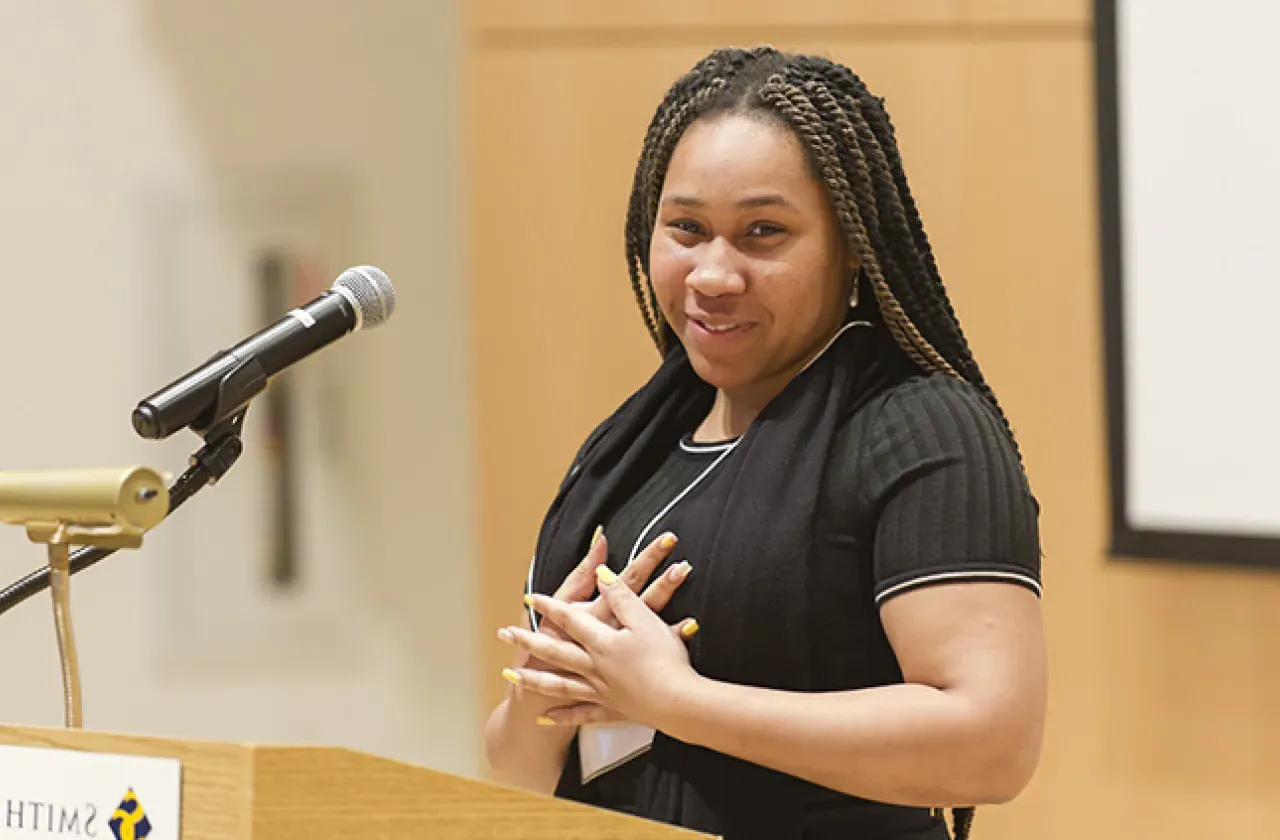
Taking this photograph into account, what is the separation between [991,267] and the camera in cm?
271

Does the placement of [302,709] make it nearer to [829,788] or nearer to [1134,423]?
[1134,423]

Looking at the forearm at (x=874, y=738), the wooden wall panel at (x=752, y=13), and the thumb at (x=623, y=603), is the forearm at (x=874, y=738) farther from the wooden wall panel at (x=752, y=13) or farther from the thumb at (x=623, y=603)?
the wooden wall panel at (x=752, y=13)

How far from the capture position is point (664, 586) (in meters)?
1.31

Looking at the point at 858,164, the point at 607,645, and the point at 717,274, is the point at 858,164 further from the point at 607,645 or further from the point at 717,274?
the point at 607,645

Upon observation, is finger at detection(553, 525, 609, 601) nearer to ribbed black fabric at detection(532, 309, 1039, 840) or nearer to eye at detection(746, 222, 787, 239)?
ribbed black fabric at detection(532, 309, 1039, 840)

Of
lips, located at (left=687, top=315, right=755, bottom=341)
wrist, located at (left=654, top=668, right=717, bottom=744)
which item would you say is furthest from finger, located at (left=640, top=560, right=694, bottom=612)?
lips, located at (left=687, top=315, right=755, bottom=341)

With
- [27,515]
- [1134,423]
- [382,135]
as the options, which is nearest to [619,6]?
[382,135]

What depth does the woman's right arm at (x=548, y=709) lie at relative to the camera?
1313mm

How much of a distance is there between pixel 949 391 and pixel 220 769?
2.35 feet

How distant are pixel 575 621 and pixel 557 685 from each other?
8 cm

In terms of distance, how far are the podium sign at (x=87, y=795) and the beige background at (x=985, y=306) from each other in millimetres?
2025

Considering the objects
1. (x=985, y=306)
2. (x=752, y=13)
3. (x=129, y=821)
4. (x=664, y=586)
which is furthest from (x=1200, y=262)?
(x=129, y=821)

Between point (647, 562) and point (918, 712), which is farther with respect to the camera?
point (647, 562)

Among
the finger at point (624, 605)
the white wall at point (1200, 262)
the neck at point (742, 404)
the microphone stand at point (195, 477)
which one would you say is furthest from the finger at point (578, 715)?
the white wall at point (1200, 262)
